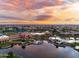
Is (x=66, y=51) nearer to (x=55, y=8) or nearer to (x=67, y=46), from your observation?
(x=67, y=46)

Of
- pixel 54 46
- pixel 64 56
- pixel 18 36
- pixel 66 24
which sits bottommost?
pixel 64 56

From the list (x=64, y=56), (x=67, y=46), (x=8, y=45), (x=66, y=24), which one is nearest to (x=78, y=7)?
(x=66, y=24)

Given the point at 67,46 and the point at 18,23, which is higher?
the point at 18,23

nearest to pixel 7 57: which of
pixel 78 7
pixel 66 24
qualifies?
pixel 66 24

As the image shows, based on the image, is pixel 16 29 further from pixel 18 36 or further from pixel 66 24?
pixel 66 24

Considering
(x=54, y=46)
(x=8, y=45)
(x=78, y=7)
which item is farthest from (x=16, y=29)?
(x=78, y=7)

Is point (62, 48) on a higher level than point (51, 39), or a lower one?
lower

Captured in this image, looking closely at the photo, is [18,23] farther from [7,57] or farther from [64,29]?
[64,29]

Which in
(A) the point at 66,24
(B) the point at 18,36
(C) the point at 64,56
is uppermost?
(A) the point at 66,24
